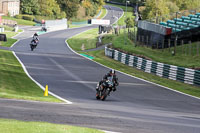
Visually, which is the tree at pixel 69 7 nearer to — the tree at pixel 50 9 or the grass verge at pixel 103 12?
the tree at pixel 50 9

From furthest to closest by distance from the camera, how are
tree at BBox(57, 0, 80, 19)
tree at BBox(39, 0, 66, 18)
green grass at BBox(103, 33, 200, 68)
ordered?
tree at BBox(57, 0, 80, 19) < tree at BBox(39, 0, 66, 18) < green grass at BBox(103, 33, 200, 68)

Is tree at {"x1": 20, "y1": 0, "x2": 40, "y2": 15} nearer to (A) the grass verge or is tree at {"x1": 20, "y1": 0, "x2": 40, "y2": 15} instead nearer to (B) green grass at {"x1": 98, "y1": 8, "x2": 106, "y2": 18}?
(A) the grass verge

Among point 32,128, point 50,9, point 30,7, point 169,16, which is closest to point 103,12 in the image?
point 50,9

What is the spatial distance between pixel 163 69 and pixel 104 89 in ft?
53.4

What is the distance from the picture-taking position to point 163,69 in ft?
124

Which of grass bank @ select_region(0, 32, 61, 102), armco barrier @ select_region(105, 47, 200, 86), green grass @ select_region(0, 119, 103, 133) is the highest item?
green grass @ select_region(0, 119, 103, 133)

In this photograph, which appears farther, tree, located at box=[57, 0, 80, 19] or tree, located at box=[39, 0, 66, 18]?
tree, located at box=[57, 0, 80, 19]

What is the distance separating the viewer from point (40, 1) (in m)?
139

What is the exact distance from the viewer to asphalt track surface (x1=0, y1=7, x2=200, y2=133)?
13663 mm

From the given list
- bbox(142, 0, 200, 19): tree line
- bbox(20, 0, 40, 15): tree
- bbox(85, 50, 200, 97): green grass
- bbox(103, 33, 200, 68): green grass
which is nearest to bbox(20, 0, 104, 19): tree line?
bbox(20, 0, 40, 15): tree

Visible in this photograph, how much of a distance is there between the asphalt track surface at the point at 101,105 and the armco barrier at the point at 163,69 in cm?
331

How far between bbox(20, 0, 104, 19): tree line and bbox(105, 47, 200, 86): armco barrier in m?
87.9

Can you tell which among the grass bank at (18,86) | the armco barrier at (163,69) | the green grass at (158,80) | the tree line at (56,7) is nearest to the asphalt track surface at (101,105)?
the grass bank at (18,86)

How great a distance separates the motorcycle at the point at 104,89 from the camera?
21.9 metres
